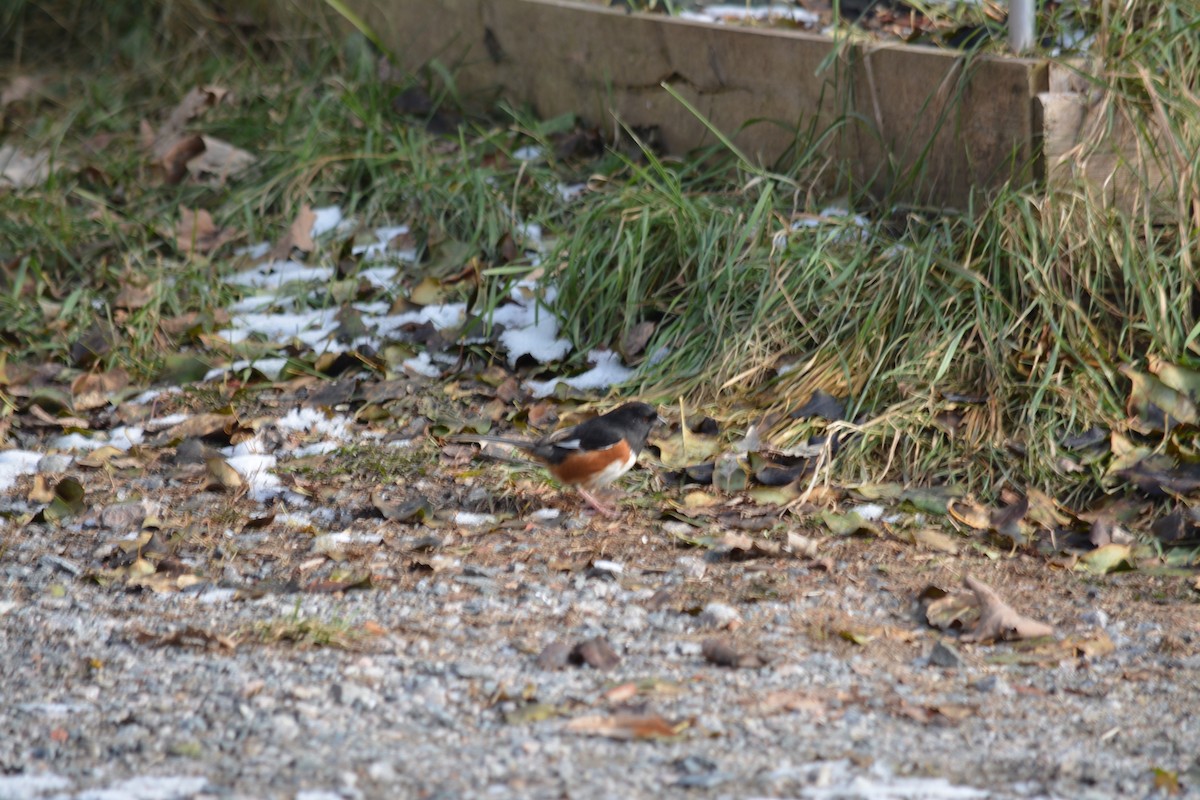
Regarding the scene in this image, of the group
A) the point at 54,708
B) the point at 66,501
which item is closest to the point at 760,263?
the point at 66,501

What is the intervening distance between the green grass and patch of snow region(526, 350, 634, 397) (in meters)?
0.07

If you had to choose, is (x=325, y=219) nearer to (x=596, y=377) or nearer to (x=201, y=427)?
(x=201, y=427)

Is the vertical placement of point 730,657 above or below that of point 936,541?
above

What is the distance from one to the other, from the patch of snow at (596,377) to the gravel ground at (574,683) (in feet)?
3.20

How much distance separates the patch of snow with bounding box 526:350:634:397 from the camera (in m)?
4.34

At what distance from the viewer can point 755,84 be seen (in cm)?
494

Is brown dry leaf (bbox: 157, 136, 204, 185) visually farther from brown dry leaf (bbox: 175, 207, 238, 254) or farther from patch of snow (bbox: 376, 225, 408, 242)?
patch of snow (bbox: 376, 225, 408, 242)

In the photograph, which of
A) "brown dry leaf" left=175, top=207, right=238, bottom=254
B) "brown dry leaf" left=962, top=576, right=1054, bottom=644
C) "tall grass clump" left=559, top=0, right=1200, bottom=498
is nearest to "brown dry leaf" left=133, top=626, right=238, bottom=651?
"brown dry leaf" left=962, top=576, right=1054, bottom=644

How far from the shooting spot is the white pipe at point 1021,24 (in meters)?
4.21

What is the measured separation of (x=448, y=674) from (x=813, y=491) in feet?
4.53

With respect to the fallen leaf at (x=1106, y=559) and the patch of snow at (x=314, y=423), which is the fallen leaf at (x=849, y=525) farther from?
the patch of snow at (x=314, y=423)

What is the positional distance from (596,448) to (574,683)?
104cm

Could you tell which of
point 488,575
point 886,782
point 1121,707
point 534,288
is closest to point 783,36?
point 534,288

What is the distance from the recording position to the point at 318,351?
468 cm
